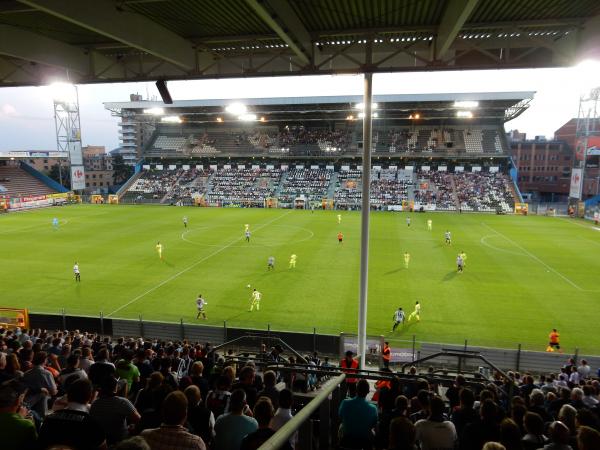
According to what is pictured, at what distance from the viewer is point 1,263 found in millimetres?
27734

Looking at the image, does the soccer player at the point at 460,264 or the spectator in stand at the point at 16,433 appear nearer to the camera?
the spectator in stand at the point at 16,433

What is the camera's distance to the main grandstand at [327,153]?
59.4 meters

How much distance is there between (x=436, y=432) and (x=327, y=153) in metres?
66.1

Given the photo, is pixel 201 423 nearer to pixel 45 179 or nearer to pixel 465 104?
pixel 465 104

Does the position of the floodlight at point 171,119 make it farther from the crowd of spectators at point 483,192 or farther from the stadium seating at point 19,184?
the crowd of spectators at point 483,192

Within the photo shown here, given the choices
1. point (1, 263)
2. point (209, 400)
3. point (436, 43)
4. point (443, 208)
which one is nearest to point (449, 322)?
point (436, 43)

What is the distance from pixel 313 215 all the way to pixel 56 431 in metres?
48.1

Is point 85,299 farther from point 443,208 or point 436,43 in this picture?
point 443,208

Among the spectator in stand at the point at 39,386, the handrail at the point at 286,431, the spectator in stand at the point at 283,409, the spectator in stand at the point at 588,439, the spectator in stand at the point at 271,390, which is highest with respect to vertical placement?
the handrail at the point at 286,431

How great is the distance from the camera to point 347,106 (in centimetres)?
6081

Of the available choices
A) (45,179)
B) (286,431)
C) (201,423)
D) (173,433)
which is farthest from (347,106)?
(286,431)

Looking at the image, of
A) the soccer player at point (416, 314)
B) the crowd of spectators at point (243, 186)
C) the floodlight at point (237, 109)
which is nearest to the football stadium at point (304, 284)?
the soccer player at point (416, 314)

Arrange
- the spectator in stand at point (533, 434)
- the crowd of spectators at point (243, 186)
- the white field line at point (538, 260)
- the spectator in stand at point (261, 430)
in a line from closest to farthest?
the spectator in stand at point (261, 430) < the spectator in stand at point (533, 434) < the white field line at point (538, 260) < the crowd of spectators at point (243, 186)

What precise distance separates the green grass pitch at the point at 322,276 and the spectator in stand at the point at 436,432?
12460 millimetres
